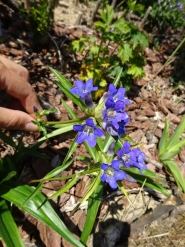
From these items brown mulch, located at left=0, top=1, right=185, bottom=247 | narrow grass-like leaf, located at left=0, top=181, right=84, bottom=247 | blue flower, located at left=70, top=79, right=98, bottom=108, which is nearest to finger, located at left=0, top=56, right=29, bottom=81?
brown mulch, located at left=0, top=1, right=185, bottom=247

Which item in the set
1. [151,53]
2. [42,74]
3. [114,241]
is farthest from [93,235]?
[151,53]

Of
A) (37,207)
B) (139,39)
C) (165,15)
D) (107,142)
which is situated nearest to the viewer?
(37,207)

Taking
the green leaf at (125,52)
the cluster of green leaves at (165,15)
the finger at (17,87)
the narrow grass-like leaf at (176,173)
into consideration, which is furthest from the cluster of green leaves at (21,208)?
the cluster of green leaves at (165,15)

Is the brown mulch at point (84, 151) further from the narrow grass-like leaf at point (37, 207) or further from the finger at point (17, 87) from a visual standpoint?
the finger at point (17, 87)

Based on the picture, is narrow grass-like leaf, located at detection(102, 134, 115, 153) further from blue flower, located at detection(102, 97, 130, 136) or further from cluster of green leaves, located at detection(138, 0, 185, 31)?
cluster of green leaves, located at detection(138, 0, 185, 31)

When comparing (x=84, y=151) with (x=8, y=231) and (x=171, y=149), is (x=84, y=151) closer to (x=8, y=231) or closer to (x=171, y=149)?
(x=171, y=149)

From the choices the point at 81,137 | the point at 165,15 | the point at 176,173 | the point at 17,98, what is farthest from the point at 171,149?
the point at 165,15

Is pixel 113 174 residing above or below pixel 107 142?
above
